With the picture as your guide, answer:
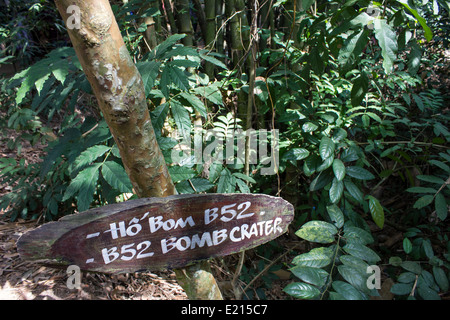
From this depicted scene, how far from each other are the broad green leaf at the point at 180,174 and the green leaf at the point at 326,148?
533mm

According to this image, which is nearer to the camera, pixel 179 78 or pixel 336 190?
pixel 179 78

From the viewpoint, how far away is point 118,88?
72 cm

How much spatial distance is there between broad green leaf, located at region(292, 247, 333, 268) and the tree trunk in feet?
1.81

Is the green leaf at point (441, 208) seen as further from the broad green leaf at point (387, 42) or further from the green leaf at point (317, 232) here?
the broad green leaf at point (387, 42)

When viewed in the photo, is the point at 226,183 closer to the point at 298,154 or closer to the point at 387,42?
the point at 298,154

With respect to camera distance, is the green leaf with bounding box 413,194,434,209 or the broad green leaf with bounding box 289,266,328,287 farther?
the green leaf with bounding box 413,194,434,209

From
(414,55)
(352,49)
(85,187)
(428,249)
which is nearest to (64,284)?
(85,187)

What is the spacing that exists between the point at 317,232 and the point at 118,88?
2.74ft

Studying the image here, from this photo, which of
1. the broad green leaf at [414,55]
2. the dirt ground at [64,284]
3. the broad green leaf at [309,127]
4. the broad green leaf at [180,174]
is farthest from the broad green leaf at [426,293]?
the dirt ground at [64,284]

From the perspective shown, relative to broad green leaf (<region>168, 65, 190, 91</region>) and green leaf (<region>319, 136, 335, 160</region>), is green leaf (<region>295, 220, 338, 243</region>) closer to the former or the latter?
green leaf (<region>319, 136, 335, 160</region>)

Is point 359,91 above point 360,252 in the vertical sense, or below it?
above

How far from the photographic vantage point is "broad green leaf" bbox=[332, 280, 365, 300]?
0.94 meters

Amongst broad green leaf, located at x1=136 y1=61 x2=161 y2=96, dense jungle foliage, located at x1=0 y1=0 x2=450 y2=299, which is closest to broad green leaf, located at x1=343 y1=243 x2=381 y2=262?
dense jungle foliage, located at x1=0 y1=0 x2=450 y2=299

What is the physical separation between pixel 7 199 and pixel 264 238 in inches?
65.1
